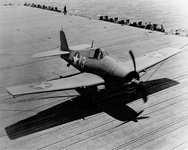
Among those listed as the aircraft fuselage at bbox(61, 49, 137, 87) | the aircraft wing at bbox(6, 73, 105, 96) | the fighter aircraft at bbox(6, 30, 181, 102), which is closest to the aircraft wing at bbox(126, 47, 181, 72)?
the fighter aircraft at bbox(6, 30, 181, 102)

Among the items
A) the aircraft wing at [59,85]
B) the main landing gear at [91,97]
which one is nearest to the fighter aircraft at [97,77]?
the aircraft wing at [59,85]

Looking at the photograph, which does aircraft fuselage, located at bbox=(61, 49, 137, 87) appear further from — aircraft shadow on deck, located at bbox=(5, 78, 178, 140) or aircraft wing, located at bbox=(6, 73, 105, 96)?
aircraft shadow on deck, located at bbox=(5, 78, 178, 140)

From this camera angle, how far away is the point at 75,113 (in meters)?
15.9

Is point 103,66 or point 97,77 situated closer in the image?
point 103,66

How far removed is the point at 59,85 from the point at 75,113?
80.9 inches

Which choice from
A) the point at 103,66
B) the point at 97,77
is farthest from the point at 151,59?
the point at 97,77

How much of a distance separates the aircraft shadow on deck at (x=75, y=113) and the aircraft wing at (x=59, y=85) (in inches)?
54.9

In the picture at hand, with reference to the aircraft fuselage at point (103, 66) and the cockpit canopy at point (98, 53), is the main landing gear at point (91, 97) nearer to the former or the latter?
the aircraft fuselage at point (103, 66)

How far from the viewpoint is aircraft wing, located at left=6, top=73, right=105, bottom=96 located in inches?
586

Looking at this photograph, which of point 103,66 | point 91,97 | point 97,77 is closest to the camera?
point 103,66

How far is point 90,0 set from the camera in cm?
11406

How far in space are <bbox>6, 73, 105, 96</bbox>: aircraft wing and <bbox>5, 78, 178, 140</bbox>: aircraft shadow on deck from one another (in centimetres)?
139

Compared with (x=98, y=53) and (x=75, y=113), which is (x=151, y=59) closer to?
A: (x=98, y=53)

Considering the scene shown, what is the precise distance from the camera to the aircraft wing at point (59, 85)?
1487cm
